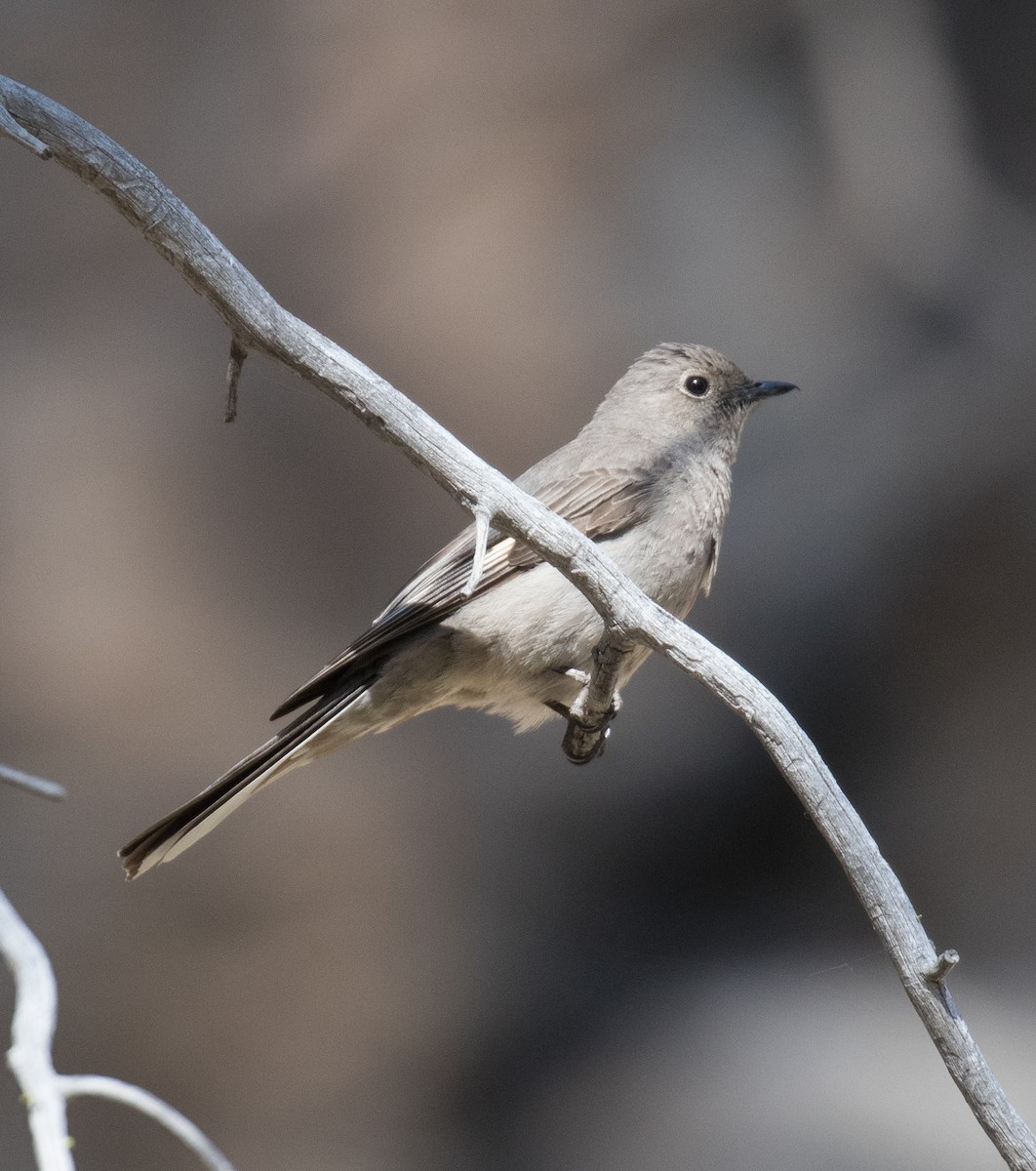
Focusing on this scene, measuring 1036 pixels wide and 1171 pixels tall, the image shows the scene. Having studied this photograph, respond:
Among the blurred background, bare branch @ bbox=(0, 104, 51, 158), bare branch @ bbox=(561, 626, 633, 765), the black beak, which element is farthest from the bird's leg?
the blurred background

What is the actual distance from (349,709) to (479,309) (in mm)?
3378

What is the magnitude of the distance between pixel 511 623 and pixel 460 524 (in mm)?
3007

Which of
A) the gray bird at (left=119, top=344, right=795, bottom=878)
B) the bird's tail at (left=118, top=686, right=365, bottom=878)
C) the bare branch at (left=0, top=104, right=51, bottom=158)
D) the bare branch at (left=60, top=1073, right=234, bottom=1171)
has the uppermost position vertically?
the bare branch at (left=0, top=104, right=51, bottom=158)

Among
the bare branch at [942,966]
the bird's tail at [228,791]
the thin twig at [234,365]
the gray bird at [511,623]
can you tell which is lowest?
the bare branch at [942,966]

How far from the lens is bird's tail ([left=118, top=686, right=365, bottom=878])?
3375mm

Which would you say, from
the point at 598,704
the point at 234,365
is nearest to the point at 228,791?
the point at 598,704

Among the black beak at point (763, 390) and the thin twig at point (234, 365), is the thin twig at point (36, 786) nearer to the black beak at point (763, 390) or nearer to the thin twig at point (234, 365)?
the thin twig at point (234, 365)

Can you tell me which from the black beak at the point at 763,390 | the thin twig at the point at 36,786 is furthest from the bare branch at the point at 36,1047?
the black beak at the point at 763,390

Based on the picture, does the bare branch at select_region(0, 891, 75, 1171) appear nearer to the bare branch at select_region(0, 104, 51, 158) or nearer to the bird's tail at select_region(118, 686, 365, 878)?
the bare branch at select_region(0, 104, 51, 158)

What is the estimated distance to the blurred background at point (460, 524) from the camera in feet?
20.0

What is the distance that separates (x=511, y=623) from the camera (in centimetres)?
379

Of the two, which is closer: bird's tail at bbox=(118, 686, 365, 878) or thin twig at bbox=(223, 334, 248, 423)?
thin twig at bbox=(223, 334, 248, 423)

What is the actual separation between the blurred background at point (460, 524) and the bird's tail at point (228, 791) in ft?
8.69

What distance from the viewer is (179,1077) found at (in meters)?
5.92
